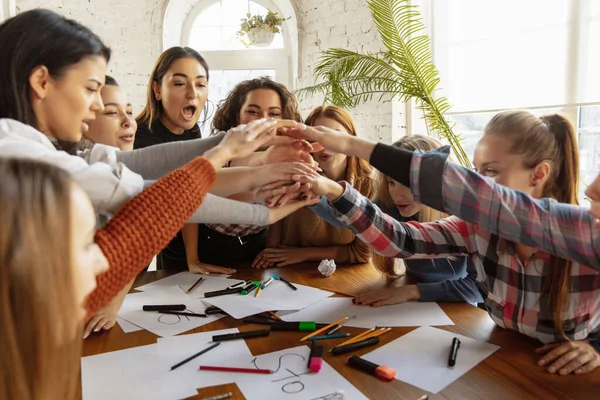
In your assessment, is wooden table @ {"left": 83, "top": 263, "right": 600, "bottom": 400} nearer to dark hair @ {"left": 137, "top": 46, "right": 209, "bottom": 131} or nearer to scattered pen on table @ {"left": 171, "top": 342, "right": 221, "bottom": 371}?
scattered pen on table @ {"left": 171, "top": 342, "right": 221, "bottom": 371}

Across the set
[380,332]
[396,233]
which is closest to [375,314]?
[380,332]

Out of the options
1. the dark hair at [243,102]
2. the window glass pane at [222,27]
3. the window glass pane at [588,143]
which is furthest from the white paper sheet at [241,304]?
the window glass pane at [222,27]

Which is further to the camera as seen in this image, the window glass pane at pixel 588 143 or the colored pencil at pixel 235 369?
the window glass pane at pixel 588 143

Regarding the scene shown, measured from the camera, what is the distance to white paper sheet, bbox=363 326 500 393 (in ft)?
2.80

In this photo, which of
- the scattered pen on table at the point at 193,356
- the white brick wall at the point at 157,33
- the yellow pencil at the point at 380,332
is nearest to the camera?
the scattered pen on table at the point at 193,356

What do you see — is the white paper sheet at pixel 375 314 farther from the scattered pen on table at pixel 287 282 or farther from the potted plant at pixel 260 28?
the potted plant at pixel 260 28

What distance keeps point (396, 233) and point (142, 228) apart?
720mm

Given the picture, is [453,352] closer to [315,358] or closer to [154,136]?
[315,358]

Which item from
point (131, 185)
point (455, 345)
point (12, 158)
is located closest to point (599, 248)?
point (455, 345)

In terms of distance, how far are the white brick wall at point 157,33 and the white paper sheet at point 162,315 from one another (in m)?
2.32

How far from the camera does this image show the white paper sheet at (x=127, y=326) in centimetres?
109

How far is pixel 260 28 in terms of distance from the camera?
3945mm

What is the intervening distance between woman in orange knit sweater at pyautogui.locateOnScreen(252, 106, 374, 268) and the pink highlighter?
0.73m

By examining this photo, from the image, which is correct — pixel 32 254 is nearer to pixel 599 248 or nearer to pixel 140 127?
pixel 599 248
